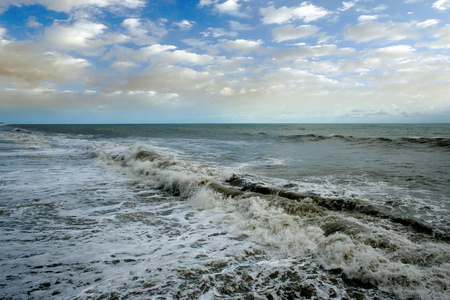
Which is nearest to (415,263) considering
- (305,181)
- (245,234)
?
(245,234)

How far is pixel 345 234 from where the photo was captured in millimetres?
4531

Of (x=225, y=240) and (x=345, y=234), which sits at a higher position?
(x=345, y=234)

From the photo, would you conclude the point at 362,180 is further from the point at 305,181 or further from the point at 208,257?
the point at 208,257

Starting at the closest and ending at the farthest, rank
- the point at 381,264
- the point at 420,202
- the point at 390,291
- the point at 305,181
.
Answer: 1. the point at 390,291
2. the point at 381,264
3. the point at 420,202
4. the point at 305,181

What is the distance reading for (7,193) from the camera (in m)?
7.46

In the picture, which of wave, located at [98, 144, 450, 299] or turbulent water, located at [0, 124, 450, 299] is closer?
turbulent water, located at [0, 124, 450, 299]

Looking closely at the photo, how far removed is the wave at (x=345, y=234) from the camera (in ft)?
11.2

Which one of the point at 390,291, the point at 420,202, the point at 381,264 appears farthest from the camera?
the point at 420,202

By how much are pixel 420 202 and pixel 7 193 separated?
1189 cm

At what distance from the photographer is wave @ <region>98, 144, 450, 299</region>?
11.2 feet

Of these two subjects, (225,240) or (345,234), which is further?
(225,240)

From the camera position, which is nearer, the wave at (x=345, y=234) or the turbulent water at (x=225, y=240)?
the turbulent water at (x=225, y=240)

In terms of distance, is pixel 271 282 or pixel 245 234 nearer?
pixel 271 282

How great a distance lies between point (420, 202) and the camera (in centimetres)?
674
